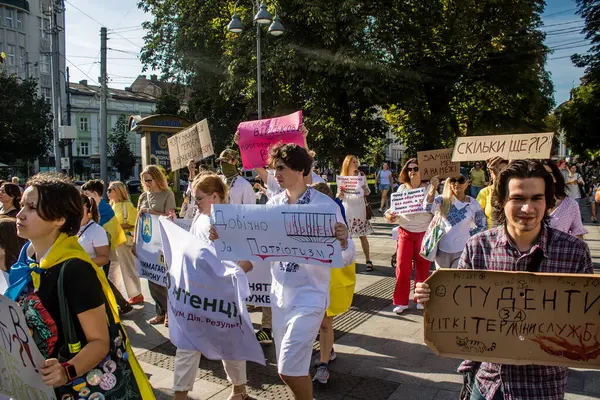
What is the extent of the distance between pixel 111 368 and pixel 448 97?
2623 centimetres

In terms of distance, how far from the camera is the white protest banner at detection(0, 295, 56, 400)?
2.03 m

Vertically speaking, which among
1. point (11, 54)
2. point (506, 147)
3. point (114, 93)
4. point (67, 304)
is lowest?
point (67, 304)

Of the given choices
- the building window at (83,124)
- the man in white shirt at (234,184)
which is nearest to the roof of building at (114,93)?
the building window at (83,124)

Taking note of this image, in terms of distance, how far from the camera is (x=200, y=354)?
11.8 ft

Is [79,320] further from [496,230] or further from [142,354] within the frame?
[142,354]

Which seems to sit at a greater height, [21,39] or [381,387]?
[21,39]

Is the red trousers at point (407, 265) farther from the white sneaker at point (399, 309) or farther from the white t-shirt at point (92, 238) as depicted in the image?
the white t-shirt at point (92, 238)

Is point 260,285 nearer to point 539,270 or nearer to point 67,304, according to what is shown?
point 67,304

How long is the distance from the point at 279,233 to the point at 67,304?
1.41m

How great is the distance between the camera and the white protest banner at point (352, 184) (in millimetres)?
8414

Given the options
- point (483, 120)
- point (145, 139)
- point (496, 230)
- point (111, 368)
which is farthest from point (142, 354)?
point (483, 120)

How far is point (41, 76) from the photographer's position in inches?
2435

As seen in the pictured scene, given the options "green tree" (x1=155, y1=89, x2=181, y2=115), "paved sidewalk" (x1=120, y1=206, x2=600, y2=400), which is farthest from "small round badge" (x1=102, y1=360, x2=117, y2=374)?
"green tree" (x1=155, y1=89, x2=181, y2=115)

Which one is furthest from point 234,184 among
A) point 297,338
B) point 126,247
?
point 297,338
